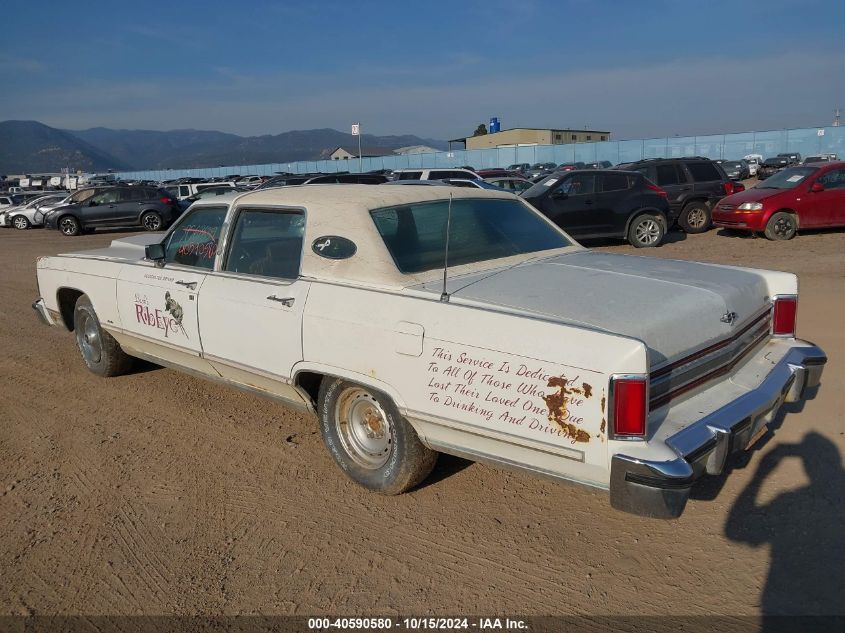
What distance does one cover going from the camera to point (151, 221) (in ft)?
73.0

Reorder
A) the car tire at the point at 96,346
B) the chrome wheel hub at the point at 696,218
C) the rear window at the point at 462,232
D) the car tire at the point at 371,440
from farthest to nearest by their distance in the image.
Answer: the chrome wheel hub at the point at 696,218, the car tire at the point at 96,346, the rear window at the point at 462,232, the car tire at the point at 371,440

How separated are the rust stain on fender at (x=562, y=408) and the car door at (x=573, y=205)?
412 inches

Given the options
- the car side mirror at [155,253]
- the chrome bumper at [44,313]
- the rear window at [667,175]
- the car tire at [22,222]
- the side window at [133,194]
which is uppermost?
the rear window at [667,175]

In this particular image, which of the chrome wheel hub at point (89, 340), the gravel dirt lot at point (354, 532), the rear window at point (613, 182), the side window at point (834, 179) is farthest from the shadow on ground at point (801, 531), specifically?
the side window at point (834, 179)

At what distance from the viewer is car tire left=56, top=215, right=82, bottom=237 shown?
21891 mm

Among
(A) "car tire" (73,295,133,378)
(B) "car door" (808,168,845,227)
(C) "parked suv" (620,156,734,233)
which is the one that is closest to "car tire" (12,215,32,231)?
(C) "parked suv" (620,156,734,233)

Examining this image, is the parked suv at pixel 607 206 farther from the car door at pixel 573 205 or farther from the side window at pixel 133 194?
the side window at pixel 133 194

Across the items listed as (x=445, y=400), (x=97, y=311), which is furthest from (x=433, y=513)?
(x=97, y=311)

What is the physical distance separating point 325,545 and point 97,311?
3.16 meters

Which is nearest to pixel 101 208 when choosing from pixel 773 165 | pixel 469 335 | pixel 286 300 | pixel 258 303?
pixel 258 303

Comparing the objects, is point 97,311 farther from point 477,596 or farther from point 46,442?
point 477,596

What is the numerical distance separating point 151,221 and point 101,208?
5.36ft

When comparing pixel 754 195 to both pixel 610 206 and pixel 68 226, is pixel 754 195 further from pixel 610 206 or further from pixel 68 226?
pixel 68 226

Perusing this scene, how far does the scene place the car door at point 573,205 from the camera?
12.9 metres
